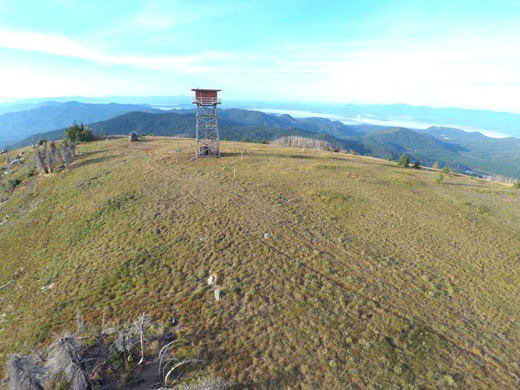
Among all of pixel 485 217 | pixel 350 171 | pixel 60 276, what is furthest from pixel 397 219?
pixel 60 276

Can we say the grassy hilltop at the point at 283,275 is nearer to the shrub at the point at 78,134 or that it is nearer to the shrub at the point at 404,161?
the shrub at the point at 404,161

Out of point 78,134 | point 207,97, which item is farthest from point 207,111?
point 78,134

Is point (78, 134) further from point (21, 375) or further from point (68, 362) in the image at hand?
point (21, 375)

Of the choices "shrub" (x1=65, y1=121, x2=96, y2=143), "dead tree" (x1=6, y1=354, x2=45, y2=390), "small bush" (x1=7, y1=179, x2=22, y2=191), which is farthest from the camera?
"shrub" (x1=65, y1=121, x2=96, y2=143)

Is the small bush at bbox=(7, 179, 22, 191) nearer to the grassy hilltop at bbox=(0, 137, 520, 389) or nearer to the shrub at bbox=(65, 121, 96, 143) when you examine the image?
the grassy hilltop at bbox=(0, 137, 520, 389)

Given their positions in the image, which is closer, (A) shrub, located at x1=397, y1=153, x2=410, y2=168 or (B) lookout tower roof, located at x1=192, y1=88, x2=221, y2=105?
(B) lookout tower roof, located at x1=192, y1=88, x2=221, y2=105

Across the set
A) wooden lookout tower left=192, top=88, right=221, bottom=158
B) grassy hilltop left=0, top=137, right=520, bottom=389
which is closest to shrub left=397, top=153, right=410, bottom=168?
grassy hilltop left=0, top=137, right=520, bottom=389

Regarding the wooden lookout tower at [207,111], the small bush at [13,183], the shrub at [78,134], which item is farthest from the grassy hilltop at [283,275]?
the shrub at [78,134]

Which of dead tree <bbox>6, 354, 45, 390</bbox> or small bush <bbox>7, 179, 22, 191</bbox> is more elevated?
dead tree <bbox>6, 354, 45, 390</bbox>
